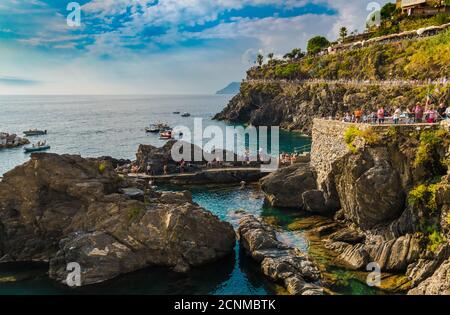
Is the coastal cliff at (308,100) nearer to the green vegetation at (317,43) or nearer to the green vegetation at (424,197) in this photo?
the green vegetation at (317,43)

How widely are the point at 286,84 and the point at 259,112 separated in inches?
577

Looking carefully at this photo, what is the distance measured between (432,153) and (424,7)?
11387 cm

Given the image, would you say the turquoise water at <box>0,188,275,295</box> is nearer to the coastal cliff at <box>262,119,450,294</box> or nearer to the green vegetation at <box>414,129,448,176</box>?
the coastal cliff at <box>262,119,450,294</box>

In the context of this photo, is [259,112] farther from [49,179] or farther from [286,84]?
[49,179]

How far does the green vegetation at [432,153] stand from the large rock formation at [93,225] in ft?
57.6

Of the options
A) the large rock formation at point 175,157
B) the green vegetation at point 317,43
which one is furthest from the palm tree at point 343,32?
the large rock formation at point 175,157

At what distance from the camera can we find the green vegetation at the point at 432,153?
107 feet

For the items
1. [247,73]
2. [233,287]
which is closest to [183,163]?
[233,287]

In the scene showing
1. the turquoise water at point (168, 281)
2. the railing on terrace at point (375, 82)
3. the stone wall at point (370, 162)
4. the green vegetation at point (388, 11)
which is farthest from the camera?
the green vegetation at point (388, 11)

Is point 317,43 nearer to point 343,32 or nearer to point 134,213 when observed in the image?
A: point 343,32

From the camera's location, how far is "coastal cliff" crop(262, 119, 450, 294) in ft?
97.3

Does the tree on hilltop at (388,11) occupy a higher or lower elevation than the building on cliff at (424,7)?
higher

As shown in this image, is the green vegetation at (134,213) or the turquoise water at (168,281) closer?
the turquoise water at (168,281)

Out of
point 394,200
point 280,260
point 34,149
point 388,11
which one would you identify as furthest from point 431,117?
point 388,11
